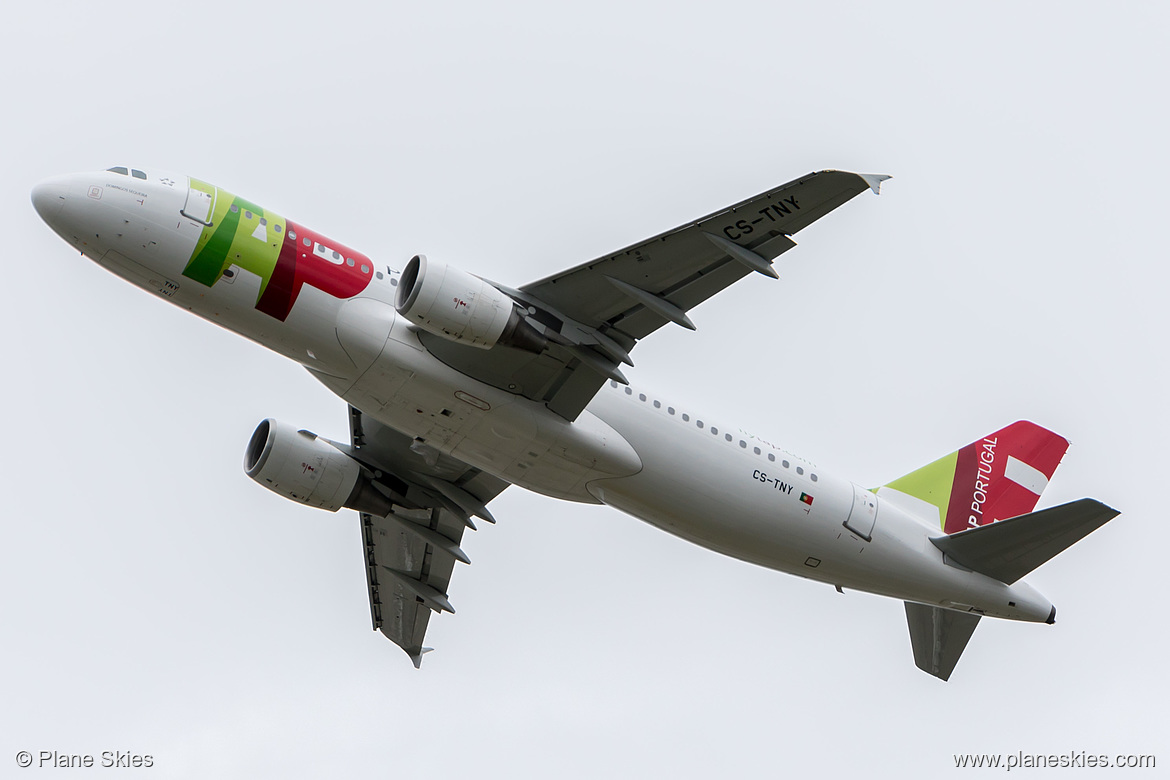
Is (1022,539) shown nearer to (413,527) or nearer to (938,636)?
(938,636)

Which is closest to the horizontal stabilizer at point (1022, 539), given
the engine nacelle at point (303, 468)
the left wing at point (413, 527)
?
the left wing at point (413, 527)

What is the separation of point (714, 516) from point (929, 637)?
8.24m

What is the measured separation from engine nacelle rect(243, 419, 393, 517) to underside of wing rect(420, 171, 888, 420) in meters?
6.70

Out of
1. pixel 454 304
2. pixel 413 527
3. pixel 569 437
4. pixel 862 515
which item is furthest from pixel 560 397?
pixel 413 527

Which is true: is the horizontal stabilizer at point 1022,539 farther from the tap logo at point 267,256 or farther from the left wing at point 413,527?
the tap logo at point 267,256

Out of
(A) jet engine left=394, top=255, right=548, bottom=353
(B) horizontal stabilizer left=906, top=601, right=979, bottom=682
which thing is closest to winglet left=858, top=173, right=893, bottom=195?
(A) jet engine left=394, top=255, right=548, bottom=353

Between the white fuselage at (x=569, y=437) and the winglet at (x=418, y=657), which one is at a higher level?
the white fuselage at (x=569, y=437)

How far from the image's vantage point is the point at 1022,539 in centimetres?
2622

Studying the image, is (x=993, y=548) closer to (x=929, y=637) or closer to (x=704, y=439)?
(x=929, y=637)

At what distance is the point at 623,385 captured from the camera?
25.2m

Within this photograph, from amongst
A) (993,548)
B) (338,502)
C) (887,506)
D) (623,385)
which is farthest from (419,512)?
(993,548)

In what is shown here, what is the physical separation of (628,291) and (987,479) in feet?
41.3

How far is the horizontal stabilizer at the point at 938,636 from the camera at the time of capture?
2969 centimetres

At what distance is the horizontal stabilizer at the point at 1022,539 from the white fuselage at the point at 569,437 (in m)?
0.40
